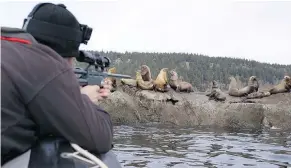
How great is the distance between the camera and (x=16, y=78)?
1730mm

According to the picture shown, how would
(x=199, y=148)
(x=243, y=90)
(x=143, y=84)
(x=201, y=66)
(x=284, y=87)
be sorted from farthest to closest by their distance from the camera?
(x=201, y=66) → (x=243, y=90) → (x=143, y=84) → (x=284, y=87) → (x=199, y=148)

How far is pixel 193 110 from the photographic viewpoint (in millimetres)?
15328

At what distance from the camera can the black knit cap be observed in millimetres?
2143

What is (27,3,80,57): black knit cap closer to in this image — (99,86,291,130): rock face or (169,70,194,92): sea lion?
(99,86,291,130): rock face

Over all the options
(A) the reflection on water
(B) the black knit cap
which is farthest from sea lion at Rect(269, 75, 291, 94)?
(B) the black knit cap

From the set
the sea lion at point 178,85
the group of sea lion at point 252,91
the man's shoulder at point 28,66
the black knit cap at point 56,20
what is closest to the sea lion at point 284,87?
the group of sea lion at point 252,91

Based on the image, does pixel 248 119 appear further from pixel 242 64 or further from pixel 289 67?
pixel 289 67

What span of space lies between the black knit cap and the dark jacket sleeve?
0.32 meters

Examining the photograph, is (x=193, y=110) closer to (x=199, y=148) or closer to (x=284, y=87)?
(x=284, y=87)

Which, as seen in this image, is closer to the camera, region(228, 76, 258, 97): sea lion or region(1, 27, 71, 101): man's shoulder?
region(1, 27, 71, 101): man's shoulder

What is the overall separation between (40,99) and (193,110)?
13796 millimetres

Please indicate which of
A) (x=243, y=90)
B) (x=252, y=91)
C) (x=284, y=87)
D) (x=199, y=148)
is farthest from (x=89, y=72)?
(x=252, y=91)

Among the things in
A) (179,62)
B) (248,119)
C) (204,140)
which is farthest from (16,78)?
(179,62)

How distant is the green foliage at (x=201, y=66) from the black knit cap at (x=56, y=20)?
42.4 metres
